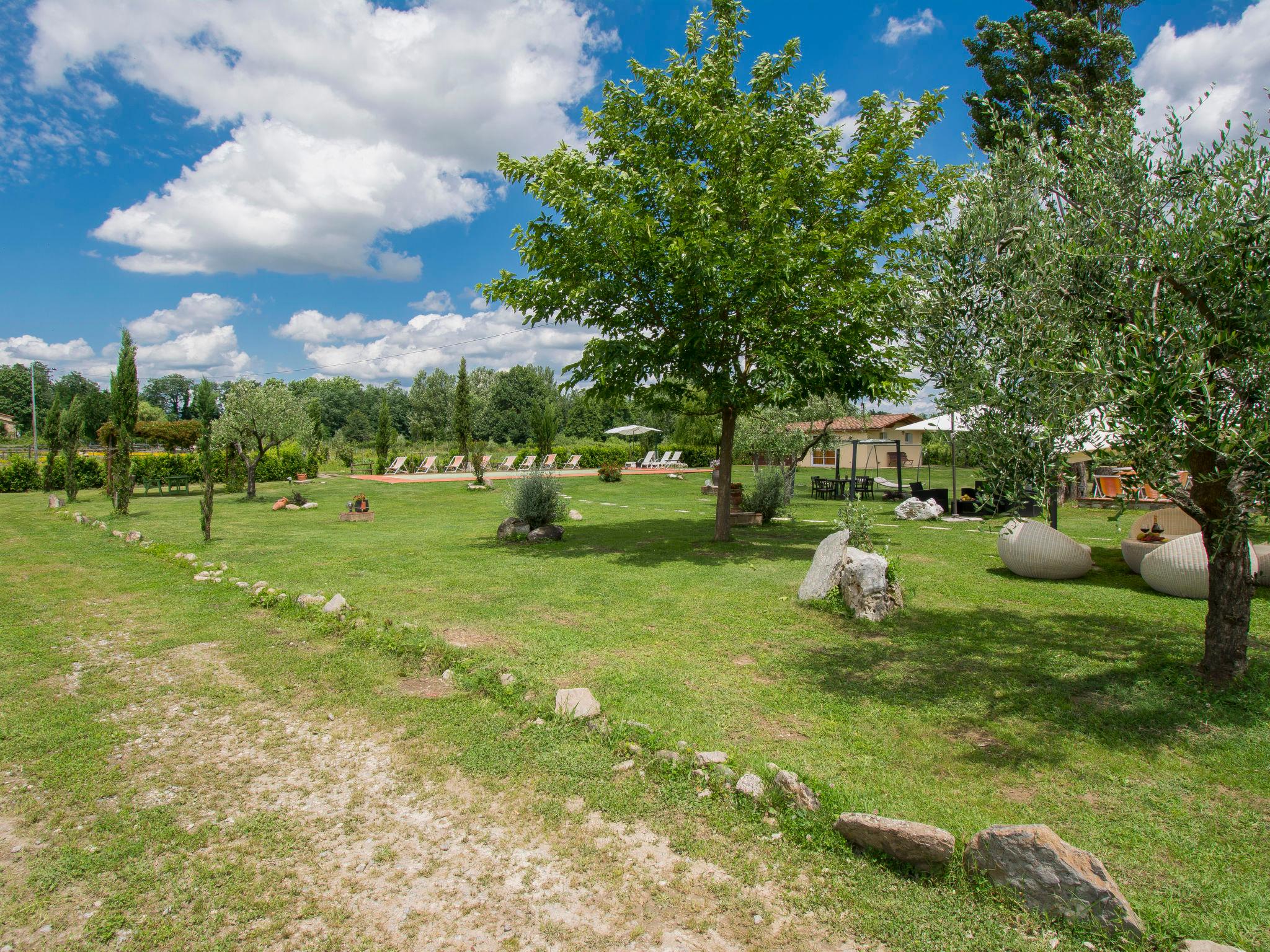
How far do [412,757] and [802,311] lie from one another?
30.3 ft

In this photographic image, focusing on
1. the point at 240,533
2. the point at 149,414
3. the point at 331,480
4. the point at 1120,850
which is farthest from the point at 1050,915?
the point at 149,414

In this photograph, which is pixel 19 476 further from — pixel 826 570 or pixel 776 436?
pixel 826 570

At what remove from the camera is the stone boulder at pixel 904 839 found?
3062mm

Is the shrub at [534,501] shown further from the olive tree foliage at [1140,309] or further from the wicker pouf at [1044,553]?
the olive tree foliage at [1140,309]

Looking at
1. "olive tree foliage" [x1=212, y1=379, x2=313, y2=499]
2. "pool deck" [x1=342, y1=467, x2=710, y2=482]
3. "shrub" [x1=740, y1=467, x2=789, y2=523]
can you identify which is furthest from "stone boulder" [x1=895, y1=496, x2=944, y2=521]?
"olive tree foliage" [x1=212, y1=379, x2=313, y2=499]

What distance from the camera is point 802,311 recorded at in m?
11.2

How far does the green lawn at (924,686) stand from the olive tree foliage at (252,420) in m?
11.9

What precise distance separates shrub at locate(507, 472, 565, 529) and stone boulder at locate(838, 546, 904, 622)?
741cm

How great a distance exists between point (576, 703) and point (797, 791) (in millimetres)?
1756

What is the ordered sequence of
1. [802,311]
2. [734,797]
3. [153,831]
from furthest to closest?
[802,311], [734,797], [153,831]

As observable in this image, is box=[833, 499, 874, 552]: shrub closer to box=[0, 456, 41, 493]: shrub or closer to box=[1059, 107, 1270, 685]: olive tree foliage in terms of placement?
box=[1059, 107, 1270, 685]: olive tree foliage

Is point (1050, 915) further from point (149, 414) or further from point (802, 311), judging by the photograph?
point (149, 414)

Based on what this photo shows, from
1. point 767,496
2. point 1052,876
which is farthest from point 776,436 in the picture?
point 1052,876

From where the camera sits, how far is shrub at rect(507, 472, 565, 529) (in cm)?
1370
